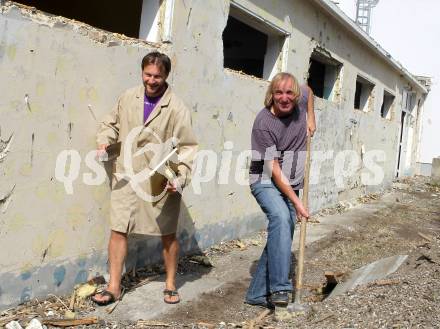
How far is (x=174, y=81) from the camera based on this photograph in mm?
4777

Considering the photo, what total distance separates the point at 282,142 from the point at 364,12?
2090cm

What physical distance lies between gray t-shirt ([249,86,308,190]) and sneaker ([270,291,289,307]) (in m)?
0.85

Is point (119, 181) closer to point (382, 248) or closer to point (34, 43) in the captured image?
point (34, 43)

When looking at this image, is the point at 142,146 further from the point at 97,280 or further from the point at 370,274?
the point at 370,274

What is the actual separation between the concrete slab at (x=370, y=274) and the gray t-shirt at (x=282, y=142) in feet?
3.06

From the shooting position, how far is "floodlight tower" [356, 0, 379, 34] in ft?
73.8

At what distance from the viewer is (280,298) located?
3697 mm

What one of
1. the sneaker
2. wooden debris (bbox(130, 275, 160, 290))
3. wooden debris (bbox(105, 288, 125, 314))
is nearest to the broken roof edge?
wooden debris (bbox(130, 275, 160, 290))

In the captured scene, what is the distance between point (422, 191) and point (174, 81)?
12.4 meters

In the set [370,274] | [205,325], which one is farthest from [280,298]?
[370,274]

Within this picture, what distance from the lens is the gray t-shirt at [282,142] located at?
151 inches

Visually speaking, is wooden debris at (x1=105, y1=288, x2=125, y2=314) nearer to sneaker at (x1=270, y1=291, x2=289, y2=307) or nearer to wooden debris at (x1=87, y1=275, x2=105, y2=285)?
wooden debris at (x1=87, y1=275, x2=105, y2=285)

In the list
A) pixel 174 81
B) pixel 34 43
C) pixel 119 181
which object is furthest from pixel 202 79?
pixel 34 43

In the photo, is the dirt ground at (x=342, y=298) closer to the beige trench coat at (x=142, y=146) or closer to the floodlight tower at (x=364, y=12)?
the beige trench coat at (x=142, y=146)
